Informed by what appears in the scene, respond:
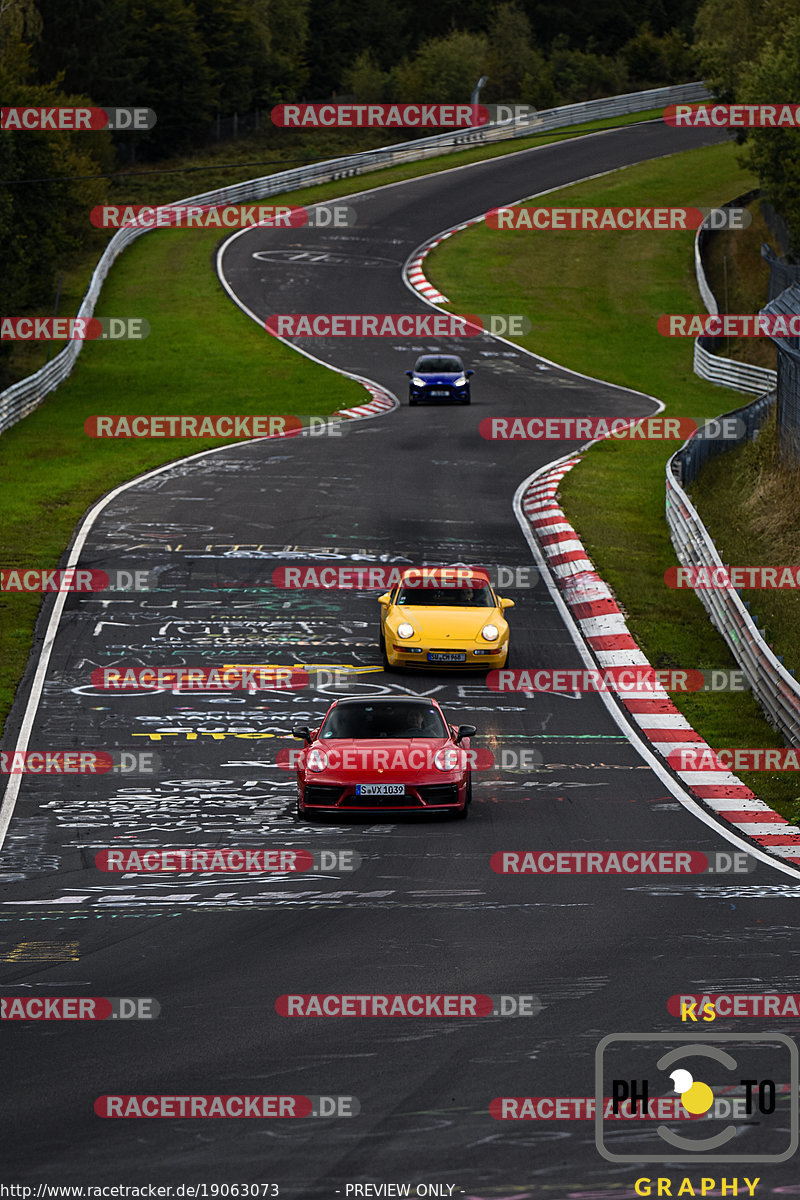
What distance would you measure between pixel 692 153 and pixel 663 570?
55.7 meters

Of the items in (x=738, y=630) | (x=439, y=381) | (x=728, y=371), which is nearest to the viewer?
(x=738, y=630)

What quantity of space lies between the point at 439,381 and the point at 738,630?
22.8 metres

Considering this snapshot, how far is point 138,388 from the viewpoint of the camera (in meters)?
47.5

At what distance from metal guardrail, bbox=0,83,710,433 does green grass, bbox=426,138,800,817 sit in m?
11.0

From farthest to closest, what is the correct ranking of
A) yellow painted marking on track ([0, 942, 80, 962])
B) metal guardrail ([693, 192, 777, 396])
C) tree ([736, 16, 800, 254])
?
tree ([736, 16, 800, 254]) → metal guardrail ([693, 192, 777, 396]) → yellow painted marking on track ([0, 942, 80, 962])

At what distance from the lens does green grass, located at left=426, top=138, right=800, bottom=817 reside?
905 inches

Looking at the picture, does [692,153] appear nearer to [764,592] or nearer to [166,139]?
[166,139]

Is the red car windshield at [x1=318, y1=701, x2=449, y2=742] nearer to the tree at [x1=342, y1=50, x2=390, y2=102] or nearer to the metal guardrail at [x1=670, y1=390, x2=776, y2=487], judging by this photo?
the metal guardrail at [x1=670, y1=390, x2=776, y2=487]

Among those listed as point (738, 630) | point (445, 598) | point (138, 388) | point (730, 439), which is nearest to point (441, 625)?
point (445, 598)

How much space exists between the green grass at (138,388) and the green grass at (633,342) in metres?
8.71

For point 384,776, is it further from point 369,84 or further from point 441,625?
point 369,84

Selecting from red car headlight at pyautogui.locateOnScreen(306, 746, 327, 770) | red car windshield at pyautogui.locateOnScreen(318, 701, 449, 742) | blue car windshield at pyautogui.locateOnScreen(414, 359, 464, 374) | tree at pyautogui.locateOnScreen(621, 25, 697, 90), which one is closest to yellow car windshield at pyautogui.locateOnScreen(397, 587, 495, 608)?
red car windshield at pyautogui.locateOnScreen(318, 701, 449, 742)

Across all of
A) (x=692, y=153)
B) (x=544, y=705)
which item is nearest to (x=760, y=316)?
(x=544, y=705)

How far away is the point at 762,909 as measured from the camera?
11.7 m
